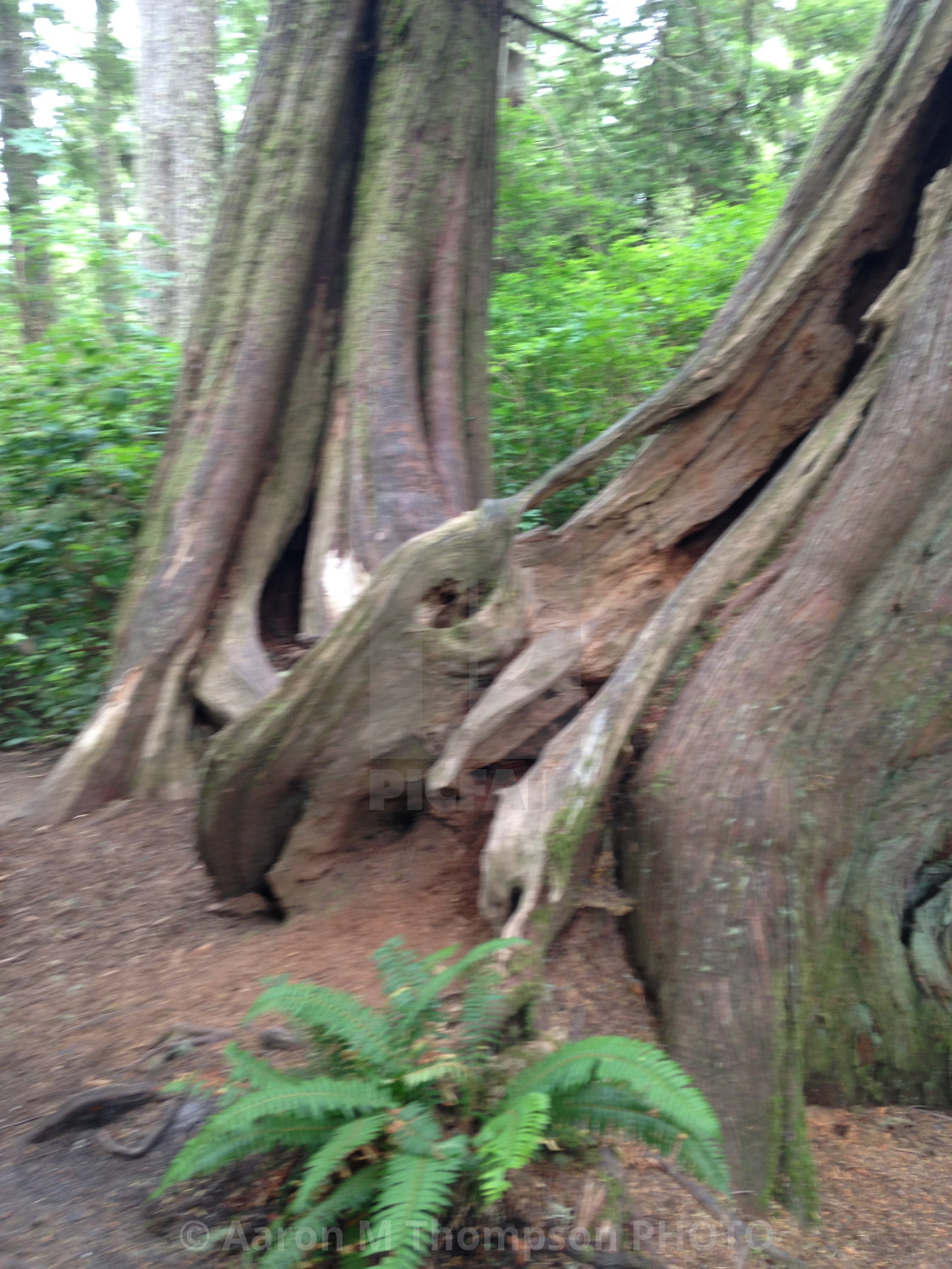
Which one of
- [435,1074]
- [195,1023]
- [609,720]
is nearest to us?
[435,1074]

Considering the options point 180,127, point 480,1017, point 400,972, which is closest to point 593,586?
point 400,972

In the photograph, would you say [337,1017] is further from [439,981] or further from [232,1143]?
[232,1143]

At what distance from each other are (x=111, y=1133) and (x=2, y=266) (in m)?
7.94

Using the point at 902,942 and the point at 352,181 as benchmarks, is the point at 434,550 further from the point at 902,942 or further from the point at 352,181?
the point at 352,181

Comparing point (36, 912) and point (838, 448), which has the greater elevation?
point (838, 448)

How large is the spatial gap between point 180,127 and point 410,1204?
1275cm

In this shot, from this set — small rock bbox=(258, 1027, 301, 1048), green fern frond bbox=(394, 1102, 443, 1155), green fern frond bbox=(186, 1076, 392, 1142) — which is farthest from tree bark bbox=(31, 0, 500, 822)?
green fern frond bbox=(394, 1102, 443, 1155)

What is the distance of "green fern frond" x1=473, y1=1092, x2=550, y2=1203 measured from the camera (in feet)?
8.38

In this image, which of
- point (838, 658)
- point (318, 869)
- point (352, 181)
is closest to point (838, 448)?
point (838, 658)

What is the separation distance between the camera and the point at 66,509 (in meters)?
6.79

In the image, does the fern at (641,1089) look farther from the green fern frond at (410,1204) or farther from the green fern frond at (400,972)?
the green fern frond at (400,972)

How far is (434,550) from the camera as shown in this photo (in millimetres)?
4551

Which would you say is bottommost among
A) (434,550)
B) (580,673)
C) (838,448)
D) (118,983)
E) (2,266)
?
(118,983)

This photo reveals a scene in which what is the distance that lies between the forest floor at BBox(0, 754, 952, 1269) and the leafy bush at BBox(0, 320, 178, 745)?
1860 mm
